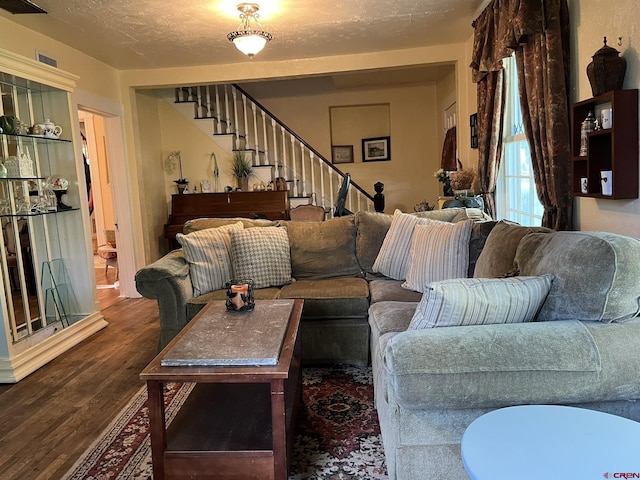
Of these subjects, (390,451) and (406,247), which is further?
(406,247)

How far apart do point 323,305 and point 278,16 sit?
223cm

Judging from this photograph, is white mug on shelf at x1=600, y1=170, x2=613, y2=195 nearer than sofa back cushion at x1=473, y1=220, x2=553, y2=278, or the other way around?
white mug on shelf at x1=600, y1=170, x2=613, y2=195

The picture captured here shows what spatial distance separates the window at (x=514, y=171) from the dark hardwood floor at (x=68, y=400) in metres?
2.90

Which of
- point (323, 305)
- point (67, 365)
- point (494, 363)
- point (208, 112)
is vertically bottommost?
point (67, 365)

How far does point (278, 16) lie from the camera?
11.8 ft

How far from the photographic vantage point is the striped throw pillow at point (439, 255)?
2.87 m

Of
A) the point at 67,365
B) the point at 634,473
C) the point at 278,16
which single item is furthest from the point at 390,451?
the point at 278,16

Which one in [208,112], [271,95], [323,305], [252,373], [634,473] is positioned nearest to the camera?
[634,473]

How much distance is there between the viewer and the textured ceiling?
3381 mm

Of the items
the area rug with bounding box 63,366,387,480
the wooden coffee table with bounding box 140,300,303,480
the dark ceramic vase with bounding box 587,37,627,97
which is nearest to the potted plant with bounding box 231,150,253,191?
the area rug with bounding box 63,366,387,480

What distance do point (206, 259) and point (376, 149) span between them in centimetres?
479

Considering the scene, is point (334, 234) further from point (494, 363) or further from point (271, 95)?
point (271, 95)

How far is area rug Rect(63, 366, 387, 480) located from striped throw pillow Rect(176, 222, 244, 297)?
0.73 metres

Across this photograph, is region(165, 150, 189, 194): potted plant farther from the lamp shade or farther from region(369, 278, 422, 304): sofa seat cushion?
region(369, 278, 422, 304): sofa seat cushion
